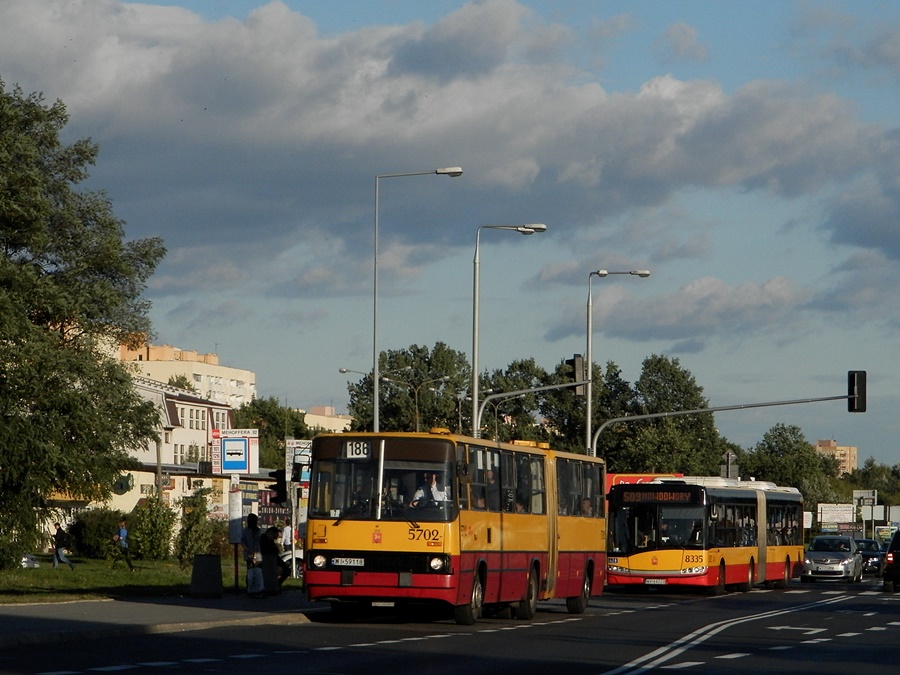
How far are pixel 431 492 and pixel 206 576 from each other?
706 centimetres

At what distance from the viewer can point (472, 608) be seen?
2564cm

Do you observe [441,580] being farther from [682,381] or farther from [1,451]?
[682,381]

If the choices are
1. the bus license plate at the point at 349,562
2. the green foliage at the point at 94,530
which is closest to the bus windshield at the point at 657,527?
the bus license plate at the point at 349,562

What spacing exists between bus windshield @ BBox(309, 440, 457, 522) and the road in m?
1.70

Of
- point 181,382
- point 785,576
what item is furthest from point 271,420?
point 785,576

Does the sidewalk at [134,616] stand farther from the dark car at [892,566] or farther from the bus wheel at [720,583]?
the dark car at [892,566]

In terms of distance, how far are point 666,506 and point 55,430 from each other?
15254 millimetres

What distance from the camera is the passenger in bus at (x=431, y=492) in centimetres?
2464

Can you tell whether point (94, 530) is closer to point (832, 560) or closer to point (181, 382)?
point (832, 560)

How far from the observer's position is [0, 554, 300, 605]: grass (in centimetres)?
2881

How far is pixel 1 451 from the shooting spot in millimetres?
39469

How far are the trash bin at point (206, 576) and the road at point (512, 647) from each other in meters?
3.15

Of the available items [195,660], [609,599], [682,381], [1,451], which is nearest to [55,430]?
[1,451]

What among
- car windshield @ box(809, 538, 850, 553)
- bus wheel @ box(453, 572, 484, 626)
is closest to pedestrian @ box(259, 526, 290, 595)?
bus wheel @ box(453, 572, 484, 626)
